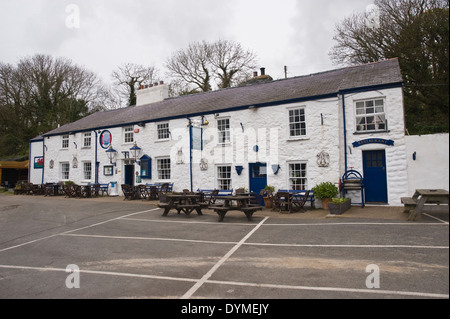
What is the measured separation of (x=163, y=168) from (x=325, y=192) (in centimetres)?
1012

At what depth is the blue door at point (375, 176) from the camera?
12.8 meters

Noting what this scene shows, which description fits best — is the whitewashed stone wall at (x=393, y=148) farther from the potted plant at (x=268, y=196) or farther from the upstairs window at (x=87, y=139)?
the upstairs window at (x=87, y=139)

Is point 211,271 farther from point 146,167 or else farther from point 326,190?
point 146,167

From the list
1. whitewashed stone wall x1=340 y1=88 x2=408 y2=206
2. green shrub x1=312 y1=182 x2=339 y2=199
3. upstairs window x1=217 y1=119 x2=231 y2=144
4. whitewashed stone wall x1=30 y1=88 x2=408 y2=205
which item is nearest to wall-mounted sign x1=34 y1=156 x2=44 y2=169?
whitewashed stone wall x1=30 y1=88 x2=408 y2=205

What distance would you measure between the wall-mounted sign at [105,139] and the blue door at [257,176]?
11072mm

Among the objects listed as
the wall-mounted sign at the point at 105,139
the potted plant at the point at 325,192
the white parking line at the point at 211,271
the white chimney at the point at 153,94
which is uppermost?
the white chimney at the point at 153,94

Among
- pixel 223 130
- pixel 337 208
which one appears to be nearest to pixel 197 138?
pixel 223 130

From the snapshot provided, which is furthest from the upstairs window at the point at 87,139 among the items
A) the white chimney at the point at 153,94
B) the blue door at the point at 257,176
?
the blue door at the point at 257,176

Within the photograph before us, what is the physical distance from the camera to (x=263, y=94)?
16.9 metres

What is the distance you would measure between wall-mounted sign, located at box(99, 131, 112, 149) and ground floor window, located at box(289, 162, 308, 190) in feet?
43.0

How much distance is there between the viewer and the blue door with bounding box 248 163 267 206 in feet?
49.6

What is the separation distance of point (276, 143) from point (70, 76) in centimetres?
3539

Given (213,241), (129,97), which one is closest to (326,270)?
(213,241)

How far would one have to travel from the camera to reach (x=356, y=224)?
9.34 metres
